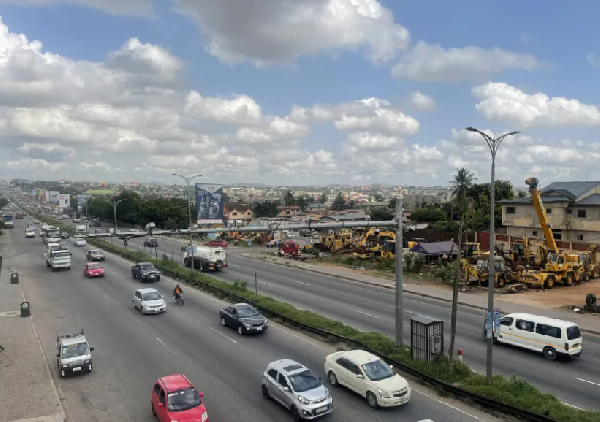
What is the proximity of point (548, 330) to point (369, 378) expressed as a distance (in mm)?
10115

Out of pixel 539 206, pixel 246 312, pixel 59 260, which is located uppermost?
pixel 539 206

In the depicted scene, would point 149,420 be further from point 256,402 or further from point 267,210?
point 267,210

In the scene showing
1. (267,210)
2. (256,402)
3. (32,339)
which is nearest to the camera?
(256,402)

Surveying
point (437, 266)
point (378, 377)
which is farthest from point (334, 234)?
point (378, 377)

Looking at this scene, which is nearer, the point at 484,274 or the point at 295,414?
the point at 295,414

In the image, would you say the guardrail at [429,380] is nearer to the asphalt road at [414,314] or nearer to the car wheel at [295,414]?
the asphalt road at [414,314]

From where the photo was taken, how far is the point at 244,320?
2477cm

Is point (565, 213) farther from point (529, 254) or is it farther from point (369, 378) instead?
point (369, 378)

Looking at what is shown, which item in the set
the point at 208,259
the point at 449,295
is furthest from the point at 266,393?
the point at 208,259

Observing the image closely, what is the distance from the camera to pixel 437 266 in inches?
1874

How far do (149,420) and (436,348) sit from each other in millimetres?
10738

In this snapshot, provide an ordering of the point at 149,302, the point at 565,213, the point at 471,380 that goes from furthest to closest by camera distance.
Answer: the point at 565,213
the point at 149,302
the point at 471,380

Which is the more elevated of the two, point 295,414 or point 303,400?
point 303,400

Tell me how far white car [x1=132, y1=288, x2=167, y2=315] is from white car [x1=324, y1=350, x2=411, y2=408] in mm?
15404
